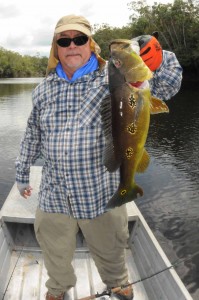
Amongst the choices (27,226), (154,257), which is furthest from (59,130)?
(27,226)

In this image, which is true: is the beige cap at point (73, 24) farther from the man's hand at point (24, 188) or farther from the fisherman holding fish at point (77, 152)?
the man's hand at point (24, 188)

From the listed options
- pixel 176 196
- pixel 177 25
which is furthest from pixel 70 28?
pixel 177 25

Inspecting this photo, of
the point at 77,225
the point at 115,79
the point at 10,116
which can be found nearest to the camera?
the point at 115,79

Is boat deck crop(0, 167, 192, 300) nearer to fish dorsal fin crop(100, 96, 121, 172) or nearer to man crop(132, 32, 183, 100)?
fish dorsal fin crop(100, 96, 121, 172)

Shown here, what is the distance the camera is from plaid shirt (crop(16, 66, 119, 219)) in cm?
306

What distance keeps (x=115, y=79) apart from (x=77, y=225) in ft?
5.59

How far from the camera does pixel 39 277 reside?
4.66 meters

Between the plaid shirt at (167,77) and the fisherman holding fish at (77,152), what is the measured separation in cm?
44

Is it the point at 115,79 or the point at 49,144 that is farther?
the point at 49,144

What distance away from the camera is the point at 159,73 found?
288 centimetres

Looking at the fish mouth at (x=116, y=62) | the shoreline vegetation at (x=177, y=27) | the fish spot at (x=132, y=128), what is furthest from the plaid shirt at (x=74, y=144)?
the shoreline vegetation at (x=177, y=27)

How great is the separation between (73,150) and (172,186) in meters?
8.95

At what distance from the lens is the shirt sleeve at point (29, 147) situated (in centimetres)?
342

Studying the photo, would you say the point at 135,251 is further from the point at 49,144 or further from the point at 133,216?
the point at 49,144
